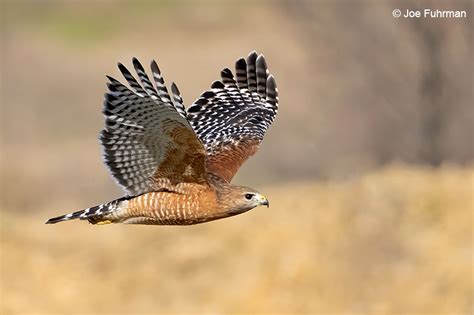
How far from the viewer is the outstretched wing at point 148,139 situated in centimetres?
668

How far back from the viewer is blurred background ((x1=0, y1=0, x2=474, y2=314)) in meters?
11.4

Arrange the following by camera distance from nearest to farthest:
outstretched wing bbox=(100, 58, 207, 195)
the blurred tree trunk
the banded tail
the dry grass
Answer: outstretched wing bbox=(100, 58, 207, 195) → the banded tail → the dry grass → the blurred tree trunk

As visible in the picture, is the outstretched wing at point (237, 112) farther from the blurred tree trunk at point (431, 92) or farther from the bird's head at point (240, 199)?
the blurred tree trunk at point (431, 92)

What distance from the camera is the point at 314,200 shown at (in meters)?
13.3

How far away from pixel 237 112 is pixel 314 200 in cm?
475

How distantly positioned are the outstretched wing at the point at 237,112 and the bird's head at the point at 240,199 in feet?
2.36

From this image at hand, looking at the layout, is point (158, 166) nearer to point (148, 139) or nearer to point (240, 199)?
point (148, 139)

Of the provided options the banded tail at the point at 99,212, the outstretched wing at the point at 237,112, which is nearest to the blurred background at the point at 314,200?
the outstretched wing at the point at 237,112

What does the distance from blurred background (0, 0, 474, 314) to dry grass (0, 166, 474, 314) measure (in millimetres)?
20

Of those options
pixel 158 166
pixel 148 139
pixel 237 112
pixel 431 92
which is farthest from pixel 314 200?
pixel 148 139

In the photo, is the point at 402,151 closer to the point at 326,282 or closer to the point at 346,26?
the point at 346,26

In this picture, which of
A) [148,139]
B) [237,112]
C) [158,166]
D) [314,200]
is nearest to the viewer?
[148,139]

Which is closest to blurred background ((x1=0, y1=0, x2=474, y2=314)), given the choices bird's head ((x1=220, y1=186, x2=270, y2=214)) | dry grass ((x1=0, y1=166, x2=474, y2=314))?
dry grass ((x1=0, y1=166, x2=474, y2=314))

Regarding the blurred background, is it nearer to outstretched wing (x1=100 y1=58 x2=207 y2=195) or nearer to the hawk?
the hawk
